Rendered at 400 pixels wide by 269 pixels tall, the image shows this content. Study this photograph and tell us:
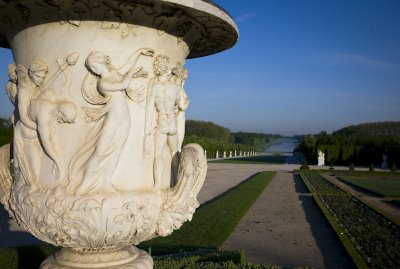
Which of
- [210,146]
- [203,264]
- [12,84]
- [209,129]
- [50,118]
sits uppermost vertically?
[209,129]

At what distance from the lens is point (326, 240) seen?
8875 millimetres

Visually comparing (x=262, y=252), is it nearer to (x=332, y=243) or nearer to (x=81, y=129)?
(x=332, y=243)

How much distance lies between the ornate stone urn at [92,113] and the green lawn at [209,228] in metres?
4.82

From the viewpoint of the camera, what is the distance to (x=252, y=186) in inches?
711

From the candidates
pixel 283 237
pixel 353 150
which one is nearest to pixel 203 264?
pixel 283 237

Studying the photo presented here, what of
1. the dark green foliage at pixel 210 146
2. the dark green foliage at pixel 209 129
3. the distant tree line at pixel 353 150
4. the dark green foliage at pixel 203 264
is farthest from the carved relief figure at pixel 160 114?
the dark green foliage at pixel 209 129

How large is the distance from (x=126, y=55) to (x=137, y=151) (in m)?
0.63

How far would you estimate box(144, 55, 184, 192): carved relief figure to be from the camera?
8.68 ft

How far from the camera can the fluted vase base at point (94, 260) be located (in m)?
2.71

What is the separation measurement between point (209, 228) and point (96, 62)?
744cm

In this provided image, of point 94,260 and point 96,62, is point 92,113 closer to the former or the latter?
point 96,62

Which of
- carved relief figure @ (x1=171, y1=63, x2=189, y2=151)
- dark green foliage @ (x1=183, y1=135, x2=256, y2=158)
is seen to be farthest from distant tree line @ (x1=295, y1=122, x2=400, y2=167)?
carved relief figure @ (x1=171, y1=63, x2=189, y2=151)

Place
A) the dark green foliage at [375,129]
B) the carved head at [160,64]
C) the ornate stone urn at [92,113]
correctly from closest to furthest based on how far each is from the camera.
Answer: the ornate stone urn at [92,113] → the carved head at [160,64] → the dark green foliage at [375,129]

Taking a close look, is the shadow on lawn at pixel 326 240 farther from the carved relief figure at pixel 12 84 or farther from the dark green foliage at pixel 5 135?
the dark green foliage at pixel 5 135
